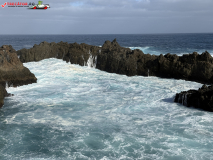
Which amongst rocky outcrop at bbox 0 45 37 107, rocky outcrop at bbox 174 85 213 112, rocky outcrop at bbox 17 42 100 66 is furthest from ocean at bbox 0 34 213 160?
rocky outcrop at bbox 17 42 100 66

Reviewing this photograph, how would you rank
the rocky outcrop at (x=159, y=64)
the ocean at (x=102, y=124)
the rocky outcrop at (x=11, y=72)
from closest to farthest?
the ocean at (x=102, y=124), the rocky outcrop at (x=11, y=72), the rocky outcrop at (x=159, y=64)

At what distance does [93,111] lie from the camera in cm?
1369

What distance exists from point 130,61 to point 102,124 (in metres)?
14.0

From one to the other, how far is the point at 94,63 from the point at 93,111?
14.9m

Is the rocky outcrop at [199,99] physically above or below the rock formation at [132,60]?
below

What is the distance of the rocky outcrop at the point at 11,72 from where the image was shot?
18781 mm

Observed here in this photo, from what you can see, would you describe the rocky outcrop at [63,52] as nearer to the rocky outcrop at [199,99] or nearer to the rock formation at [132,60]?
the rock formation at [132,60]

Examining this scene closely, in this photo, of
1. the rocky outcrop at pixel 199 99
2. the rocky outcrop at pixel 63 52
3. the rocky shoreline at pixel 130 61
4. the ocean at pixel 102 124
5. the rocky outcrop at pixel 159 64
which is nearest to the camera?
the ocean at pixel 102 124

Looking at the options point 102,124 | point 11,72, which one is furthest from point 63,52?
point 102,124

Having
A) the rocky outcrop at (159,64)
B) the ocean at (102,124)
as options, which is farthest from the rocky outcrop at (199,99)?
the rocky outcrop at (159,64)

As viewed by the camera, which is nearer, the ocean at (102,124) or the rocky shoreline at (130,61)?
the ocean at (102,124)

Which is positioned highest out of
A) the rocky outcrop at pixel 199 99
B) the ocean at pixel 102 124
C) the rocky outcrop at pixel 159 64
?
the rocky outcrop at pixel 159 64

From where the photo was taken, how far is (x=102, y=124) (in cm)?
1184

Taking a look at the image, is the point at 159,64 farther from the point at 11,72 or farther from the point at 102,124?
the point at 11,72
